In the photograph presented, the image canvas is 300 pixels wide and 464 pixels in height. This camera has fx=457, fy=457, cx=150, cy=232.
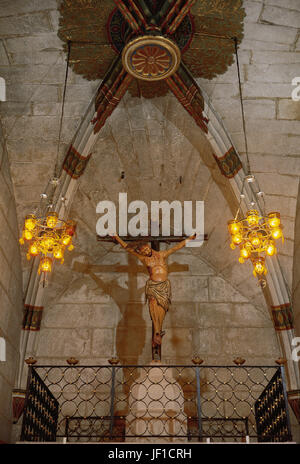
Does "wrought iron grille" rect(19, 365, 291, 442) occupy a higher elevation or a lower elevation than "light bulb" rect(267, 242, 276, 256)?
lower

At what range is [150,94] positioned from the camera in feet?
27.1

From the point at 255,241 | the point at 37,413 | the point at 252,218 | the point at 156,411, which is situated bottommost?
the point at 37,413

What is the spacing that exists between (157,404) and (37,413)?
1.63 metres

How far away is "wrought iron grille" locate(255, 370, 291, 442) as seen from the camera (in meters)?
5.46

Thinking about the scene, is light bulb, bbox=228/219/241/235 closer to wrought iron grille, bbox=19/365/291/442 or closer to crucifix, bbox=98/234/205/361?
crucifix, bbox=98/234/205/361

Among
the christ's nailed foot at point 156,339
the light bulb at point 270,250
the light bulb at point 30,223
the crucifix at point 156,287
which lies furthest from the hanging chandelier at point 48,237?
the light bulb at point 270,250

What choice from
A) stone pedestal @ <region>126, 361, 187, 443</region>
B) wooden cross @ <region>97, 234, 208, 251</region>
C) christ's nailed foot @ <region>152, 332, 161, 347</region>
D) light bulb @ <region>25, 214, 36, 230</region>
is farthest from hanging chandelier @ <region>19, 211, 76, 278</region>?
stone pedestal @ <region>126, 361, 187, 443</region>

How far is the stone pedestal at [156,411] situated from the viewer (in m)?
6.12

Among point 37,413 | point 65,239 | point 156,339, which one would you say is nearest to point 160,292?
point 156,339

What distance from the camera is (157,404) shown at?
6375 mm

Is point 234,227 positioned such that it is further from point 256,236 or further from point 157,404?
point 157,404

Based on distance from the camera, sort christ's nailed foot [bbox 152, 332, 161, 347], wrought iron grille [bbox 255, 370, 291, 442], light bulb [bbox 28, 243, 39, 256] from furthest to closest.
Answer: christ's nailed foot [bbox 152, 332, 161, 347] < light bulb [bbox 28, 243, 39, 256] < wrought iron grille [bbox 255, 370, 291, 442]

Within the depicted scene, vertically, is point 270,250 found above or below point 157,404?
above
